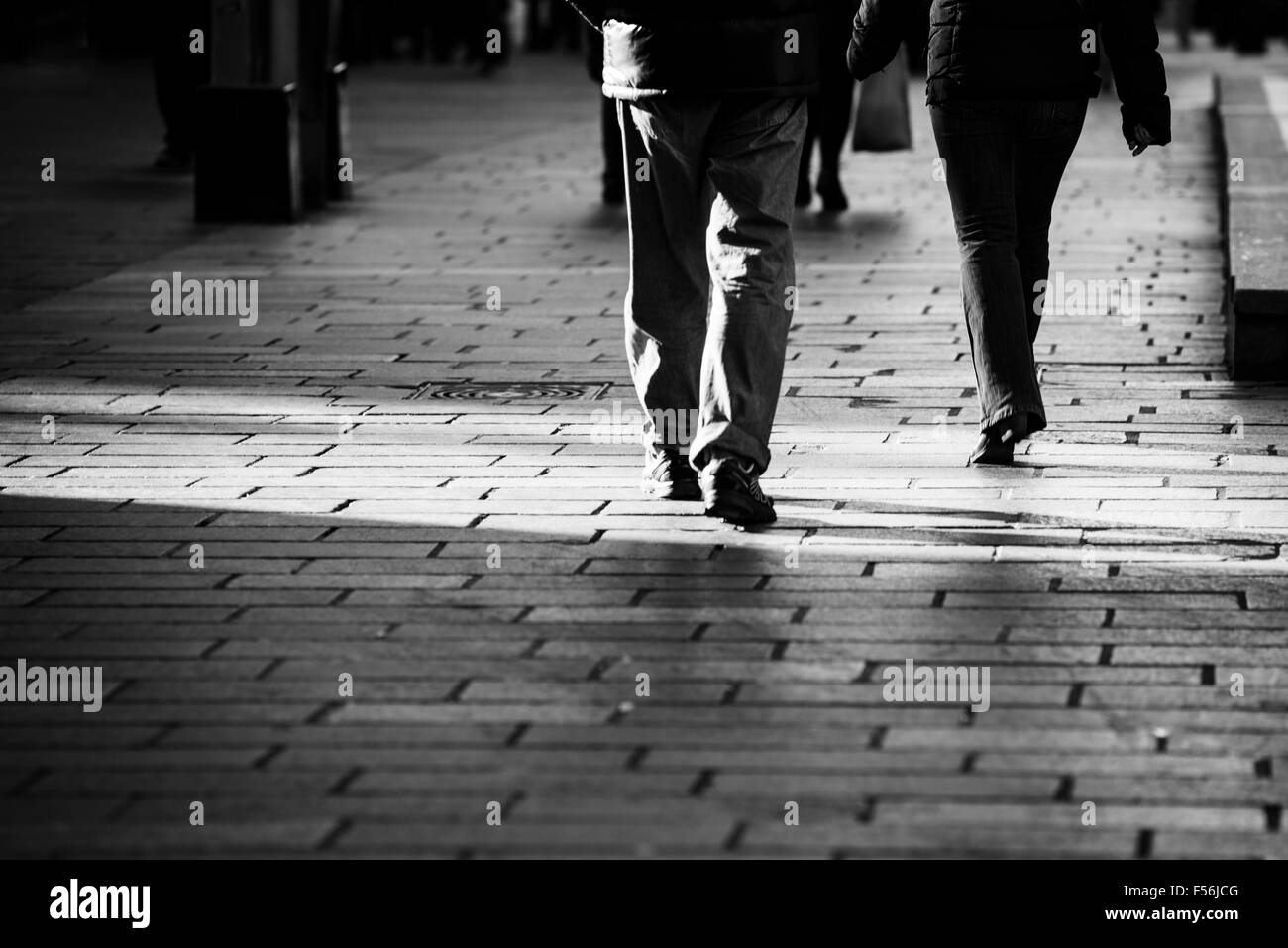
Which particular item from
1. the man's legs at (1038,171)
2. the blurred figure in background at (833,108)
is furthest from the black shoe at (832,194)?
the man's legs at (1038,171)

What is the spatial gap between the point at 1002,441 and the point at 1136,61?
3.37ft

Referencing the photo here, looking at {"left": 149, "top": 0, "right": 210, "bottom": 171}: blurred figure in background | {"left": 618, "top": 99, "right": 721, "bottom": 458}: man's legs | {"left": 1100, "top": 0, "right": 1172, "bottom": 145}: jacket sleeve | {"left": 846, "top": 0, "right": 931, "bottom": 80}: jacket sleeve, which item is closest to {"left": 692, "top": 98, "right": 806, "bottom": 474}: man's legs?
{"left": 618, "top": 99, "right": 721, "bottom": 458}: man's legs

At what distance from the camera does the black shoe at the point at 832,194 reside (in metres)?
12.0

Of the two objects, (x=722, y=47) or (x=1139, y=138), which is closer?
(x=722, y=47)

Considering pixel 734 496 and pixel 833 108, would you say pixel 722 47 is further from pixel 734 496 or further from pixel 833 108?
pixel 833 108

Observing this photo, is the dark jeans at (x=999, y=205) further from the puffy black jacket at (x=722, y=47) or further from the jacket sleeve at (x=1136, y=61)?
the puffy black jacket at (x=722, y=47)

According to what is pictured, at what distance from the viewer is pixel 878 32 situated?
20.1ft

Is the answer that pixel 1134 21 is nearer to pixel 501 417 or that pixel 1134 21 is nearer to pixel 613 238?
pixel 501 417

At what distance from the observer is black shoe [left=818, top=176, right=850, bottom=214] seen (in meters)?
12.0

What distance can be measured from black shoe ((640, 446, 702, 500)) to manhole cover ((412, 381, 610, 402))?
129 centimetres

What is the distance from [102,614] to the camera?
4789 millimetres

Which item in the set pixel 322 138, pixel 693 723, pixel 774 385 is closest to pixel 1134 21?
pixel 774 385

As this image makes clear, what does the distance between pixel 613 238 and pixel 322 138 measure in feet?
7.06

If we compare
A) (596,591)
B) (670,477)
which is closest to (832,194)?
(670,477)
